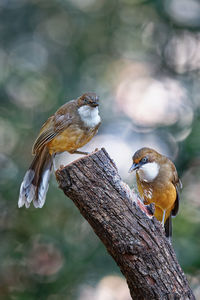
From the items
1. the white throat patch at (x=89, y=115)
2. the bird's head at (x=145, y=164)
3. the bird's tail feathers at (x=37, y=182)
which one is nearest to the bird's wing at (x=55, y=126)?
the white throat patch at (x=89, y=115)

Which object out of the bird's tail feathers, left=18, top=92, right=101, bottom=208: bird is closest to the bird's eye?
left=18, top=92, right=101, bottom=208: bird

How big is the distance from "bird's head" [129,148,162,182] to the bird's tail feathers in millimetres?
906

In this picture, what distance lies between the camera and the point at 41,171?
4824 mm

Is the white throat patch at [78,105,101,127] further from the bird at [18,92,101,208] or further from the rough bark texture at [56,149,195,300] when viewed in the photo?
the rough bark texture at [56,149,195,300]

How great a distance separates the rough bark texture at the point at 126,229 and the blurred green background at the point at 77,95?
312cm

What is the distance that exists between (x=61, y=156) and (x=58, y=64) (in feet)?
5.41

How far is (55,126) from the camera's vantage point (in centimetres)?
450

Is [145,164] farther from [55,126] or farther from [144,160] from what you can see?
[55,126]

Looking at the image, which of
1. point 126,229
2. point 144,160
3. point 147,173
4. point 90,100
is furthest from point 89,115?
point 126,229

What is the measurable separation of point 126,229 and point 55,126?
170 cm

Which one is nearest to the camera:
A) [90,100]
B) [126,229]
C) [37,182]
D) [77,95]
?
[126,229]

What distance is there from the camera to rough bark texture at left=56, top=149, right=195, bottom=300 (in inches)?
121

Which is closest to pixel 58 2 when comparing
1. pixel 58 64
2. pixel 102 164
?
pixel 58 64

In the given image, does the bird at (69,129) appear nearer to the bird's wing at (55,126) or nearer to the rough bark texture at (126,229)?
the bird's wing at (55,126)
